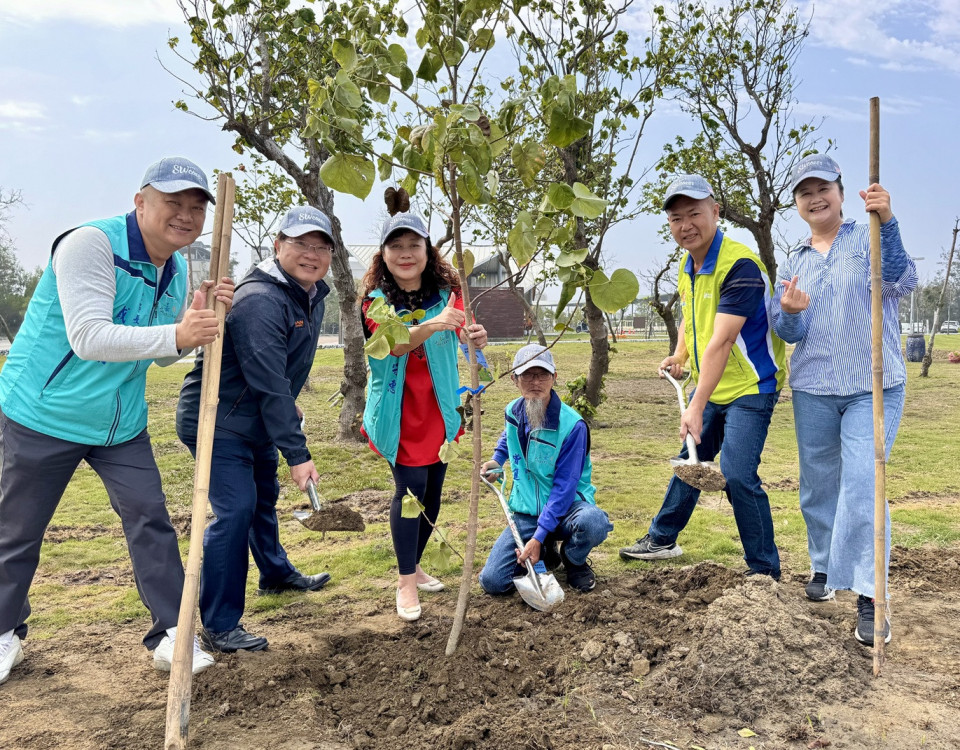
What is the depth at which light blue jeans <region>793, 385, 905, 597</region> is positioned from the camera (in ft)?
9.94

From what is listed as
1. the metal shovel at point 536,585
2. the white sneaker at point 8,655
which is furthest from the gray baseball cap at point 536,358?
the white sneaker at point 8,655

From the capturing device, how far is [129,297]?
2.76 metres

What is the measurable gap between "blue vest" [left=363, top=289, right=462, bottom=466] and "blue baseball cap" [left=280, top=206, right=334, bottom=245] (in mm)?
376

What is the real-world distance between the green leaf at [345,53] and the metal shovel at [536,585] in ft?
6.11

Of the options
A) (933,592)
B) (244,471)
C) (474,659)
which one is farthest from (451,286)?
(933,592)

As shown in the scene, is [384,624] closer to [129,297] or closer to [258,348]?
[258,348]

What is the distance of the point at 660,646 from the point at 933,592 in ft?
5.65

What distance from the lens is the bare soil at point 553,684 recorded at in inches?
93.8

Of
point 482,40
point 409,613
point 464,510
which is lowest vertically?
point 464,510

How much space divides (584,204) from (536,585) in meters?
1.88

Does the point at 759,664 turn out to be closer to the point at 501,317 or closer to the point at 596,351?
the point at 596,351

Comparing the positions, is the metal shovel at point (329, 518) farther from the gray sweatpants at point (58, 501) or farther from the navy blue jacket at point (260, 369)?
the gray sweatpants at point (58, 501)

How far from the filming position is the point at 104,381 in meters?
2.76

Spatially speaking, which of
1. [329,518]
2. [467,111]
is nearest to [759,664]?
[329,518]
